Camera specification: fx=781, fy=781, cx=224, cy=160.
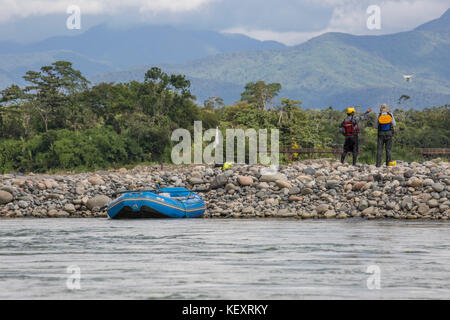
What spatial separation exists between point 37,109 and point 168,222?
149 feet

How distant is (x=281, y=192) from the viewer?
28.7m

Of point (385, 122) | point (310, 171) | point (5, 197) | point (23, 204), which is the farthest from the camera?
point (5, 197)

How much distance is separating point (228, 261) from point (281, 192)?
14.5 m

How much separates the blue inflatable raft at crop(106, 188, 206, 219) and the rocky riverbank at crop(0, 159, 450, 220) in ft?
4.28

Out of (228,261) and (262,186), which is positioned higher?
(228,261)

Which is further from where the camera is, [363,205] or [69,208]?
[69,208]

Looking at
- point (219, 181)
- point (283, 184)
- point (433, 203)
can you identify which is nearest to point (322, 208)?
point (283, 184)

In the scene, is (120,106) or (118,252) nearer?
(118,252)

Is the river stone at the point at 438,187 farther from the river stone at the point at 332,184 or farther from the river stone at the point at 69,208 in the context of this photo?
the river stone at the point at 69,208

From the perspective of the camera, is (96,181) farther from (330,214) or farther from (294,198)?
(330,214)

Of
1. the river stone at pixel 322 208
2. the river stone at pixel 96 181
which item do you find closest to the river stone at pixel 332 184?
the river stone at pixel 322 208
